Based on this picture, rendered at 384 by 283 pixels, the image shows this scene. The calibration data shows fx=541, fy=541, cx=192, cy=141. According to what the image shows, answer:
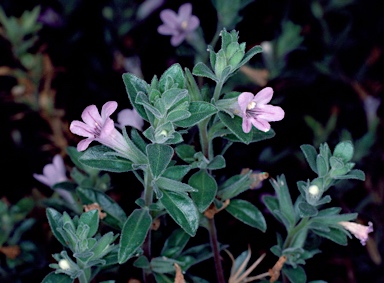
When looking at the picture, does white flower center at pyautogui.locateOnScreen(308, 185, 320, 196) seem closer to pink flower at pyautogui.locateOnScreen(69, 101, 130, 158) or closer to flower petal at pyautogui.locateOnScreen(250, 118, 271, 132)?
flower petal at pyautogui.locateOnScreen(250, 118, 271, 132)

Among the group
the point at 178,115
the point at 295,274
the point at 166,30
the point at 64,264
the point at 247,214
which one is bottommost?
the point at 295,274

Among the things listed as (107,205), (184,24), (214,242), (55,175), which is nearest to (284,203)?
(214,242)

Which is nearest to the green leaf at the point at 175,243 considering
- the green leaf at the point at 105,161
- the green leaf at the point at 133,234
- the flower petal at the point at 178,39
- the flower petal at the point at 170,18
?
the green leaf at the point at 133,234

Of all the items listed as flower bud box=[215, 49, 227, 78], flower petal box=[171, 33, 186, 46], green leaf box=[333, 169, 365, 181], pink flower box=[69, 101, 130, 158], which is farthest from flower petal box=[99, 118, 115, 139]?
flower petal box=[171, 33, 186, 46]

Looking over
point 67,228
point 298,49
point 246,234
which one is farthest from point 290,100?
point 67,228

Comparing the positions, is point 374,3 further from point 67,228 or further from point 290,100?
point 67,228

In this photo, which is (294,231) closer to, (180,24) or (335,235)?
(335,235)
